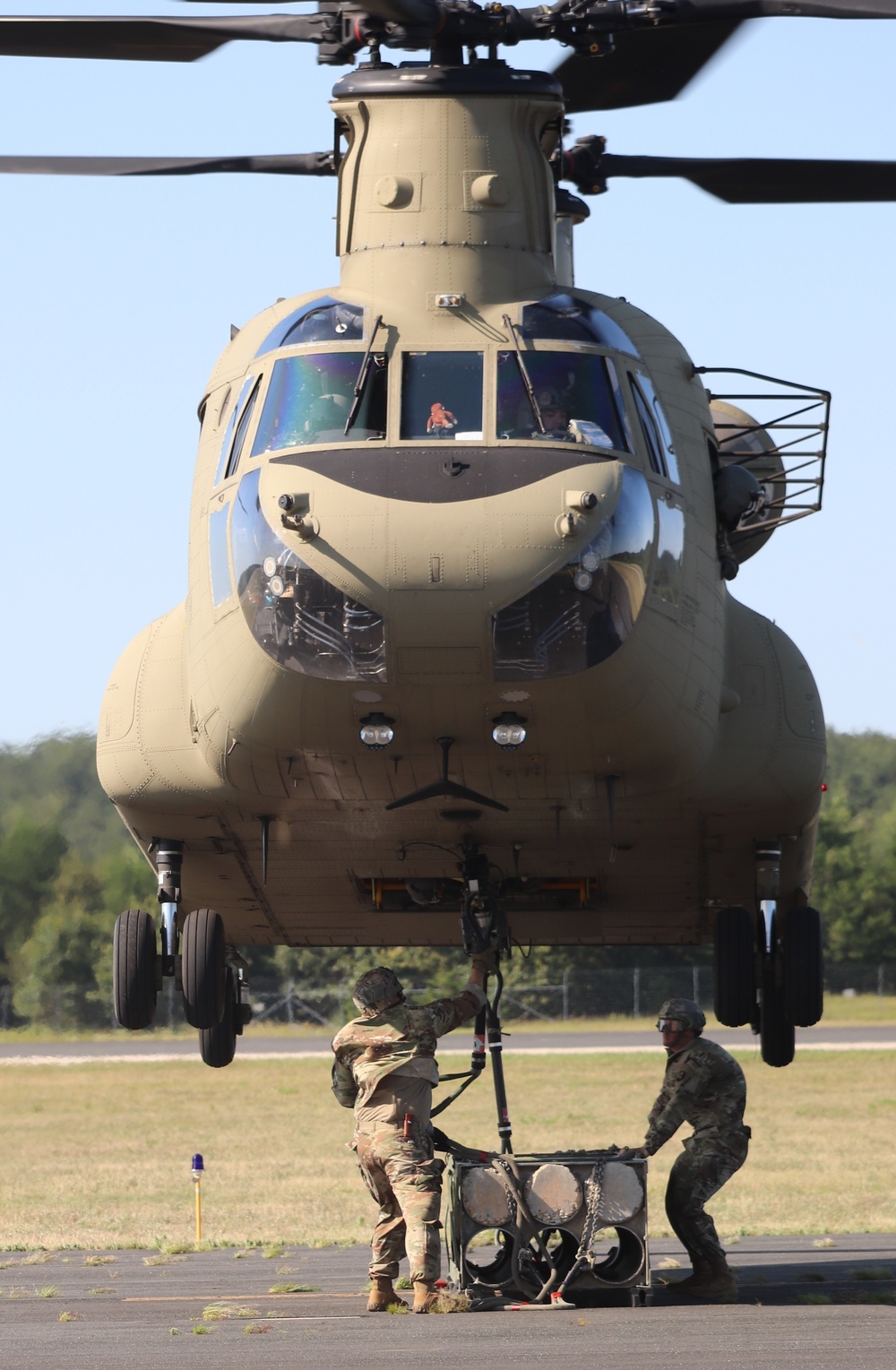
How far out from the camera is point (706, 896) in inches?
551

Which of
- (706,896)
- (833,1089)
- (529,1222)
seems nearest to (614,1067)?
(833,1089)

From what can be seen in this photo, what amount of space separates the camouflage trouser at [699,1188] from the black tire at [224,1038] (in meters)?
4.43

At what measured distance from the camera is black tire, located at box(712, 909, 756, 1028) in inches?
501

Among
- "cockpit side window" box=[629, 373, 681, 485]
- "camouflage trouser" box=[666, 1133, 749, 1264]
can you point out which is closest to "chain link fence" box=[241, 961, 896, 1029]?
"camouflage trouser" box=[666, 1133, 749, 1264]

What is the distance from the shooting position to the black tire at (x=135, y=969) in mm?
13406

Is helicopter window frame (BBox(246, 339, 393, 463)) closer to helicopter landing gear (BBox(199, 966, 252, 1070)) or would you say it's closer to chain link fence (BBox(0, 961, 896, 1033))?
helicopter landing gear (BBox(199, 966, 252, 1070))

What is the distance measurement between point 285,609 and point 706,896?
479 cm

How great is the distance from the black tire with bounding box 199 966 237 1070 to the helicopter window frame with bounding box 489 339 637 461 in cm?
584

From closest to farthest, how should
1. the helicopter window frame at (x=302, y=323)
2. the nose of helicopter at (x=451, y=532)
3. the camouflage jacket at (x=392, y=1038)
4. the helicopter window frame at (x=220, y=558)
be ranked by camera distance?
the nose of helicopter at (x=451, y=532) → the helicopter window frame at (x=220, y=558) → the camouflage jacket at (x=392, y=1038) → the helicopter window frame at (x=302, y=323)

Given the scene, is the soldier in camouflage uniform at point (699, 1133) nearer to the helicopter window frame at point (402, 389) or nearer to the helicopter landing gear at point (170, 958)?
the helicopter landing gear at point (170, 958)

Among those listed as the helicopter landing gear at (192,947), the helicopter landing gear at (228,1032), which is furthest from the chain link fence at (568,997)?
the helicopter landing gear at (192,947)

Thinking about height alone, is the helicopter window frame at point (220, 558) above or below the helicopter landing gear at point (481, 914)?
above

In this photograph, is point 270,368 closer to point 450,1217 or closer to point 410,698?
point 410,698

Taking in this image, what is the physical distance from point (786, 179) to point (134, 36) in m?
4.51
